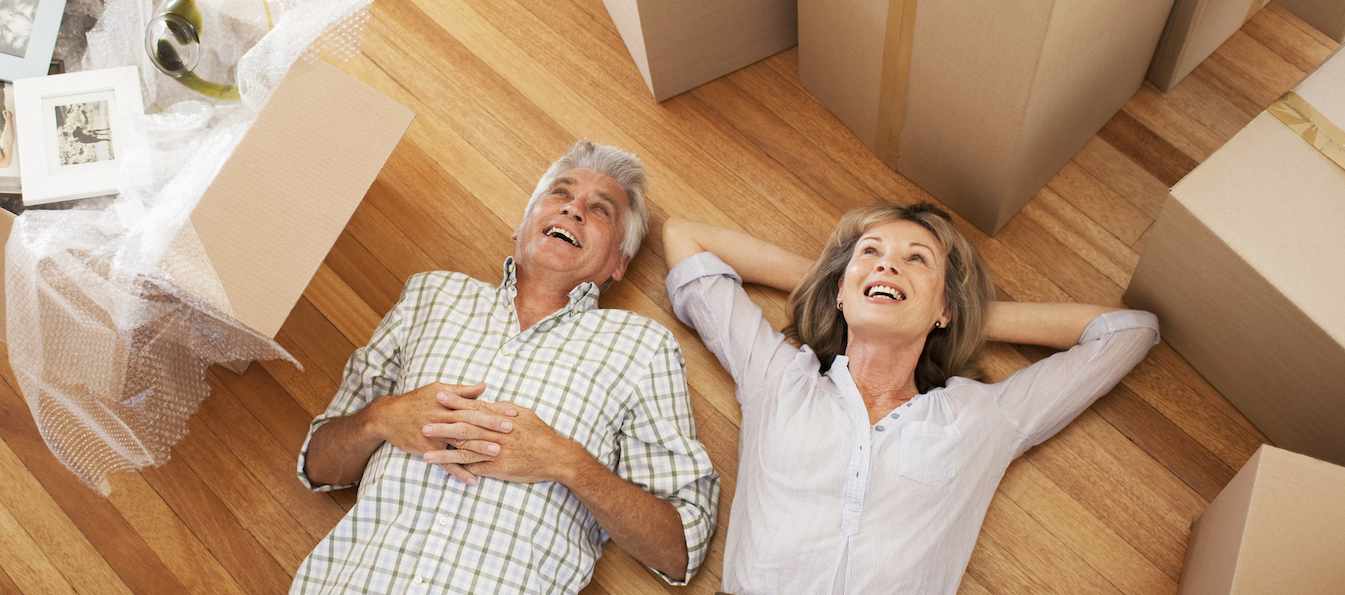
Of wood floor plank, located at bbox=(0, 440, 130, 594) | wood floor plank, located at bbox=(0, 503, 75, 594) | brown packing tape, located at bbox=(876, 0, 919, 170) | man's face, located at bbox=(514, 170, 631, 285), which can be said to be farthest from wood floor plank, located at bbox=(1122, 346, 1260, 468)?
wood floor plank, located at bbox=(0, 503, 75, 594)

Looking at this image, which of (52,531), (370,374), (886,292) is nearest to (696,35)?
(886,292)

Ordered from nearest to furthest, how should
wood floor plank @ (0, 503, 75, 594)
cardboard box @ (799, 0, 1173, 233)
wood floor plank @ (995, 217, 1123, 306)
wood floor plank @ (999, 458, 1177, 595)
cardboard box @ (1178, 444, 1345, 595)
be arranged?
cardboard box @ (1178, 444, 1345, 595) → cardboard box @ (799, 0, 1173, 233) → wood floor plank @ (999, 458, 1177, 595) → wood floor plank @ (0, 503, 75, 594) → wood floor plank @ (995, 217, 1123, 306)

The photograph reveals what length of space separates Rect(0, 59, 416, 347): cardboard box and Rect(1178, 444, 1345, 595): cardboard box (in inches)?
59.2

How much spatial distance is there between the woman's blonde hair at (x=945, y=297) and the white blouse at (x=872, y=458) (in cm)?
7

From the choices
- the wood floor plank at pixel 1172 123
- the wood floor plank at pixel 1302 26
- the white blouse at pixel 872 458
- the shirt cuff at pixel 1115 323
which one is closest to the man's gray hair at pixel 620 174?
the white blouse at pixel 872 458

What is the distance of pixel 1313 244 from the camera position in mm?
1389

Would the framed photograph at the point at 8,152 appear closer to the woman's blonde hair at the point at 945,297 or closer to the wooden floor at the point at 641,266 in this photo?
the wooden floor at the point at 641,266

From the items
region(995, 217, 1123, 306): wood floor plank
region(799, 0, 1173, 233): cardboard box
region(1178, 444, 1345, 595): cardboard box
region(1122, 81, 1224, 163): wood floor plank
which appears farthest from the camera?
region(1122, 81, 1224, 163): wood floor plank

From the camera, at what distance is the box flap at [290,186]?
137cm

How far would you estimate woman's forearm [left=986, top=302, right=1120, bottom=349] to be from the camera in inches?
64.4

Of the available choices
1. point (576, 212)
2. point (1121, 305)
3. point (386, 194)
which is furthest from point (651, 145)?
point (1121, 305)

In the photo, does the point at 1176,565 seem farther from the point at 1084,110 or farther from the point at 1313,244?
the point at 1084,110

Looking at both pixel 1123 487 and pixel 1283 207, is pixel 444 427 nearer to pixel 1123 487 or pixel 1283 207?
pixel 1123 487

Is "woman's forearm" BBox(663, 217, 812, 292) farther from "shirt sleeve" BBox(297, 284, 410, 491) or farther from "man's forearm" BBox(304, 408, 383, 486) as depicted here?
"man's forearm" BBox(304, 408, 383, 486)
